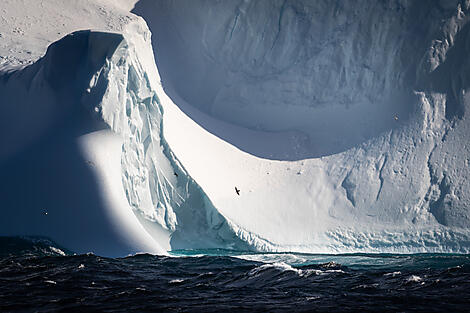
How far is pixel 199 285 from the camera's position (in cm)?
1019

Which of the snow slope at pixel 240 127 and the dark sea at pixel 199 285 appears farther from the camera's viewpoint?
the snow slope at pixel 240 127

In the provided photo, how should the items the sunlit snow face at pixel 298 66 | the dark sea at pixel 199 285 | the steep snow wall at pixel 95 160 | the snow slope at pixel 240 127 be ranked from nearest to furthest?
the dark sea at pixel 199 285 < the steep snow wall at pixel 95 160 < the snow slope at pixel 240 127 < the sunlit snow face at pixel 298 66

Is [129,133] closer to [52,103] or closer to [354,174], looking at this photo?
[52,103]

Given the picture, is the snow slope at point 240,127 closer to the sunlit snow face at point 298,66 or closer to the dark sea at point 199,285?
the sunlit snow face at point 298,66

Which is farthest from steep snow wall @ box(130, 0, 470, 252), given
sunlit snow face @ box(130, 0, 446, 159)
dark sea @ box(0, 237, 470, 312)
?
dark sea @ box(0, 237, 470, 312)

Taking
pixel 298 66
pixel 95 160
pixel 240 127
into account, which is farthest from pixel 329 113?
pixel 95 160

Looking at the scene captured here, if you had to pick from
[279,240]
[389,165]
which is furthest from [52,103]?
[389,165]

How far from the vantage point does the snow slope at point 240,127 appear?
15.1m

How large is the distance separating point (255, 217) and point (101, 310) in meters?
11.4

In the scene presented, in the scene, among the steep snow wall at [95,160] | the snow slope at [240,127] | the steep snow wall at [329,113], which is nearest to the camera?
the steep snow wall at [95,160]

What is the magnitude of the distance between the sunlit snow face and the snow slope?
0.18 ft

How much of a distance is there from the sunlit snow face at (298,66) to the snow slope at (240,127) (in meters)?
0.06

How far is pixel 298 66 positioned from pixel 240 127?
344 centimetres

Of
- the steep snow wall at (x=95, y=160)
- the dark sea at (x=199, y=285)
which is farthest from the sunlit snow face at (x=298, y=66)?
the dark sea at (x=199, y=285)
